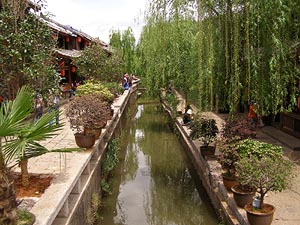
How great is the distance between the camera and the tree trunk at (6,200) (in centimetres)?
423

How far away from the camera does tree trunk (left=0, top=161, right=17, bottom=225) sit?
4.23m

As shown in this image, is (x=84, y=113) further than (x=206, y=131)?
No

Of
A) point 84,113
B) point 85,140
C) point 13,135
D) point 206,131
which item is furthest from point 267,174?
point 84,113

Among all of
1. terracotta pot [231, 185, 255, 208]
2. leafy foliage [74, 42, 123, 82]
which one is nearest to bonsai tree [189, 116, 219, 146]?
terracotta pot [231, 185, 255, 208]

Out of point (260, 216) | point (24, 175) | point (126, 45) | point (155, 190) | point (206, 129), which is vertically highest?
point (126, 45)

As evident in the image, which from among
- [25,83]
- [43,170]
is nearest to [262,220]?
[43,170]

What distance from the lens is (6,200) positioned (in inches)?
169

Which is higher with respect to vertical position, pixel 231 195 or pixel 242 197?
pixel 242 197

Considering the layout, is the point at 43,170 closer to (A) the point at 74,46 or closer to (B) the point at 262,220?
(B) the point at 262,220

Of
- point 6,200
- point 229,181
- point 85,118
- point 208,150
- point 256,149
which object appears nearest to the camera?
point 6,200

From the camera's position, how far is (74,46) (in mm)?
29781

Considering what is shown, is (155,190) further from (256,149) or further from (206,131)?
(256,149)

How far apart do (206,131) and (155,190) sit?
221cm

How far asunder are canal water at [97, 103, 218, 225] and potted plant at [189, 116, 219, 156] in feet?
3.76
